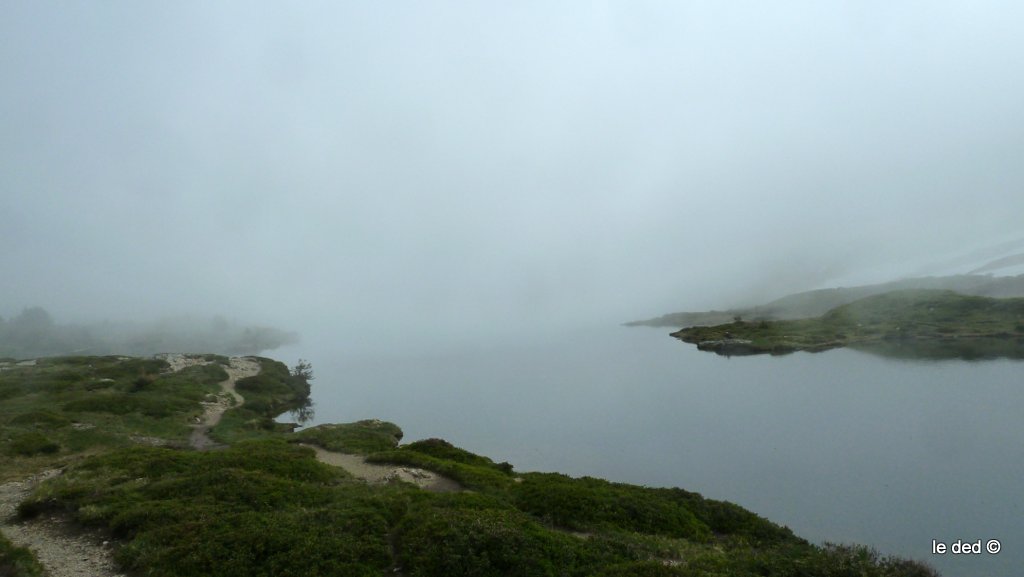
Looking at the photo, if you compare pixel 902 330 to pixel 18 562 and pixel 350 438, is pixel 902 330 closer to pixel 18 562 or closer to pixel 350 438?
pixel 350 438

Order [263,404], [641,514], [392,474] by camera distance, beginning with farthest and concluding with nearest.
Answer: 1. [263,404]
2. [392,474]
3. [641,514]

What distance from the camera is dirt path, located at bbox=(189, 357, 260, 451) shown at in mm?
50956

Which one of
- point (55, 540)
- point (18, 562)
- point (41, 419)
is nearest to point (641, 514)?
point (18, 562)

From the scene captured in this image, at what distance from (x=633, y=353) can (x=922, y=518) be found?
13669cm

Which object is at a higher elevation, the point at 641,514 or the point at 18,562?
the point at 18,562

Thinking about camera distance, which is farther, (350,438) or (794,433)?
(794,433)

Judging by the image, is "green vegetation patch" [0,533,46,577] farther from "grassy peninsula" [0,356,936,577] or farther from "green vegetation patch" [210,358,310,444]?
"green vegetation patch" [210,358,310,444]

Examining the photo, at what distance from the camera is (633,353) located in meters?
168

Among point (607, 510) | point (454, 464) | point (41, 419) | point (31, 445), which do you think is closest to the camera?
point (607, 510)

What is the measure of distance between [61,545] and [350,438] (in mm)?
29373

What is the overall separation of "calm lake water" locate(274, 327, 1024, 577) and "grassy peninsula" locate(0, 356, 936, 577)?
29.5 feet

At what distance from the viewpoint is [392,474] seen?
34.5 meters

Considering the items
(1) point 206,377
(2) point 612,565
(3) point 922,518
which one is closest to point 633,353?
(1) point 206,377

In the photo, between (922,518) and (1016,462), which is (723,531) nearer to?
(922,518)
